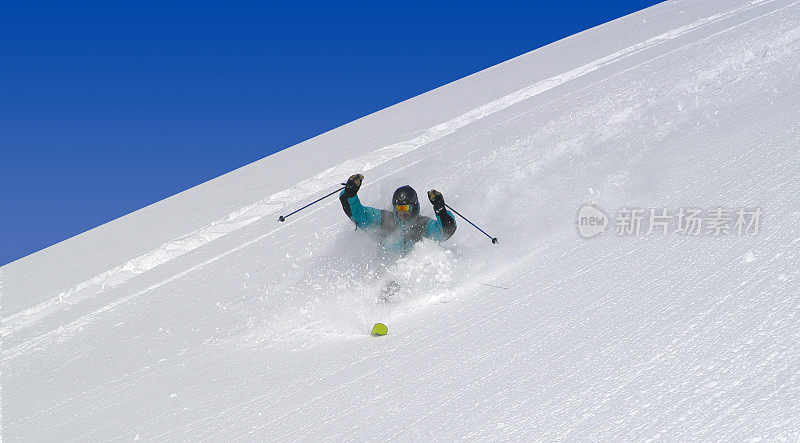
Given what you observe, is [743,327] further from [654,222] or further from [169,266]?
[169,266]

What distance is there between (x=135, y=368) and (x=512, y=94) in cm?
892

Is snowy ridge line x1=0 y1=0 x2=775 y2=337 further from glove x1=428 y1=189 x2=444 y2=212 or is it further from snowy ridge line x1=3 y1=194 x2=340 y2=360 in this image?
glove x1=428 y1=189 x2=444 y2=212

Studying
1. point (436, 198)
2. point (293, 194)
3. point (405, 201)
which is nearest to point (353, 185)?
point (405, 201)

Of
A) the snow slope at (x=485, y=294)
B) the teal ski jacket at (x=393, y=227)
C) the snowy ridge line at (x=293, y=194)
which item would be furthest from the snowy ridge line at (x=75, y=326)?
the teal ski jacket at (x=393, y=227)

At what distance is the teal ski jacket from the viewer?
18.3ft

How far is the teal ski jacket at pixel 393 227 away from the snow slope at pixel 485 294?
0.59ft

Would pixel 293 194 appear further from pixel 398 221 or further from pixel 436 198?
pixel 436 198

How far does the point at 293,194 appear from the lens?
9.77 m

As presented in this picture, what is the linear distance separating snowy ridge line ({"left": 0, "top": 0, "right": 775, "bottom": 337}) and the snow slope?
5 centimetres

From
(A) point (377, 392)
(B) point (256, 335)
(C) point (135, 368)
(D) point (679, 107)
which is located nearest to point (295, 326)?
(B) point (256, 335)

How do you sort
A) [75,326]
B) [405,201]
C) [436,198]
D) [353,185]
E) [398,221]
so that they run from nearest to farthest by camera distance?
[436,198] → [405,201] → [353,185] → [398,221] → [75,326]

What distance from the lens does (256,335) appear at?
5.09 meters

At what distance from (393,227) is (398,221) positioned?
0.09 meters

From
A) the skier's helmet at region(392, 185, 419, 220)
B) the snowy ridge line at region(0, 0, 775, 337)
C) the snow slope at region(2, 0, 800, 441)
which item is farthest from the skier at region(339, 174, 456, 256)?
the snowy ridge line at region(0, 0, 775, 337)
